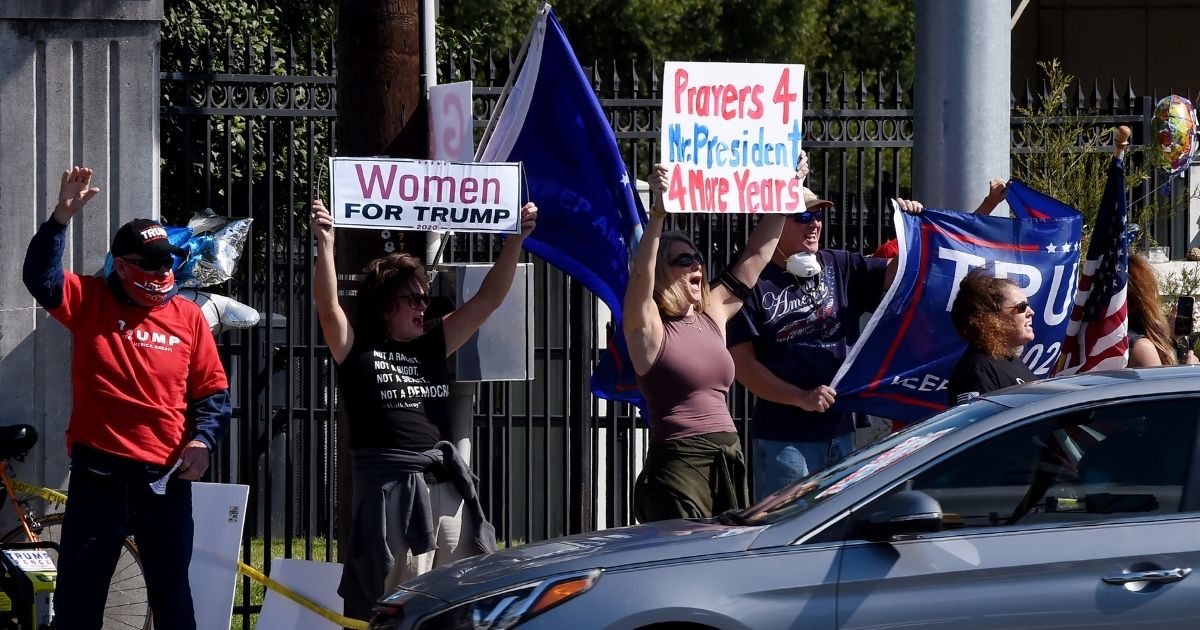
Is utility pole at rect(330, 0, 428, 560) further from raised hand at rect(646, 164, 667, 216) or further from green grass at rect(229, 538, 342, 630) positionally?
green grass at rect(229, 538, 342, 630)

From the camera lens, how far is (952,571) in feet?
13.7

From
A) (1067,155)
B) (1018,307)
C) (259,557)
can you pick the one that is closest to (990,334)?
(1018,307)

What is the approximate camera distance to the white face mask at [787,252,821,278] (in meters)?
6.18

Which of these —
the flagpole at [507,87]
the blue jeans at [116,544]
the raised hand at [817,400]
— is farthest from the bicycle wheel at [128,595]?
the raised hand at [817,400]

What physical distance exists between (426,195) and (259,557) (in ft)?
14.8

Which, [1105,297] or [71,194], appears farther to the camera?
[1105,297]

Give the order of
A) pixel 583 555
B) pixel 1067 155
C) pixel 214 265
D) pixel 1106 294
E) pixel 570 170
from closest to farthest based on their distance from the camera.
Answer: pixel 583 555 → pixel 1106 294 → pixel 570 170 → pixel 214 265 → pixel 1067 155

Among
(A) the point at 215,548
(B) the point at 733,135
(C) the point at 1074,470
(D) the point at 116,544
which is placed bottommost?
(A) the point at 215,548

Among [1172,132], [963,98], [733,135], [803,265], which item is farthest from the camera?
[1172,132]

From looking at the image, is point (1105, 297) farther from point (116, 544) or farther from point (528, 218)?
point (116, 544)

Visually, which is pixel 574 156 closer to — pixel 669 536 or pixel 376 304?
pixel 376 304

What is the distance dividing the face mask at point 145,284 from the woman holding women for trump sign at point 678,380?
177 centimetres

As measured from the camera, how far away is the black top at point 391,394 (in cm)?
564

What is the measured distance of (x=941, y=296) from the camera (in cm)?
636
